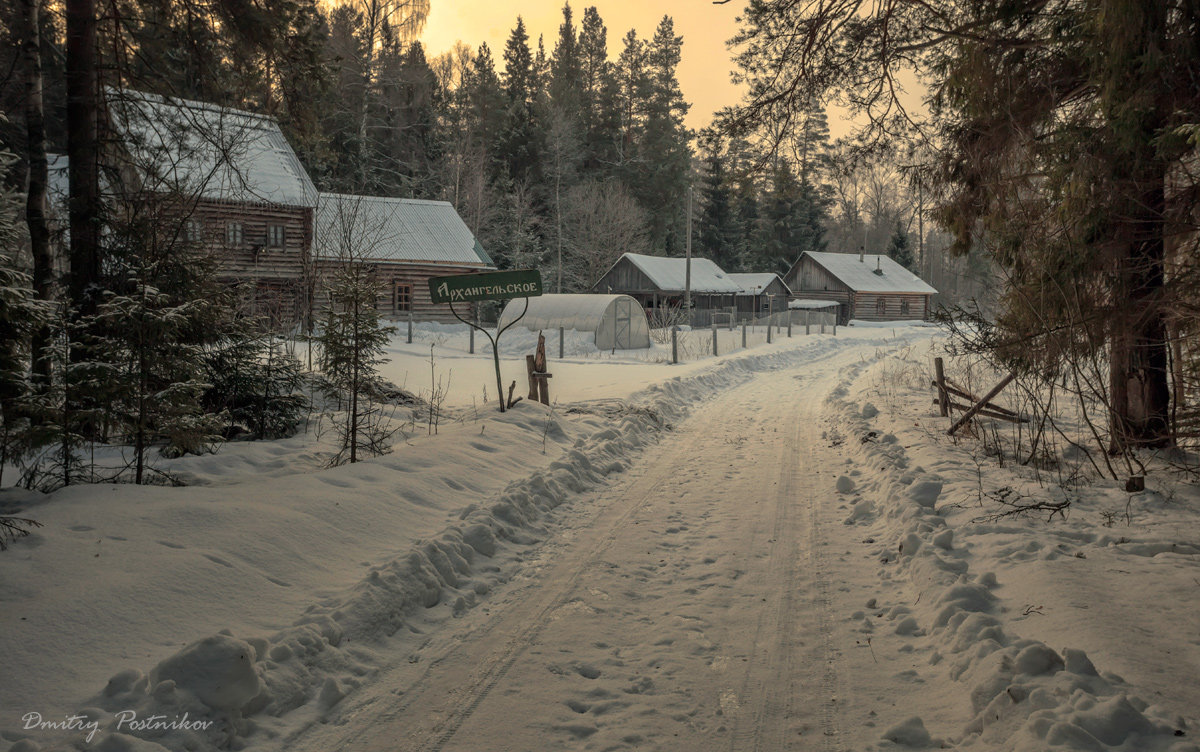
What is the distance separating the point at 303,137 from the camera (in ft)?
32.3

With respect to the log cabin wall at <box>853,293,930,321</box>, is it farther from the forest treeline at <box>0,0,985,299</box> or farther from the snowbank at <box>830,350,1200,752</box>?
the snowbank at <box>830,350,1200,752</box>

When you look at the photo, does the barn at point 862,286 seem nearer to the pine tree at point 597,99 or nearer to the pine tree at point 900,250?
the pine tree at point 900,250

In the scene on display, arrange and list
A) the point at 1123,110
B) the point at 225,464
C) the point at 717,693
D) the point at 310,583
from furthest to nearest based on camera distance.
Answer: the point at 225,464, the point at 1123,110, the point at 310,583, the point at 717,693

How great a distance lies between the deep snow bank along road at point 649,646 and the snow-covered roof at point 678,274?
128 ft

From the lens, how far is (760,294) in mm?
58469

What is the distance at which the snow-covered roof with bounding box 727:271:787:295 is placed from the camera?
186 feet

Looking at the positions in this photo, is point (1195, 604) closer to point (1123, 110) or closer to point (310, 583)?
point (1123, 110)

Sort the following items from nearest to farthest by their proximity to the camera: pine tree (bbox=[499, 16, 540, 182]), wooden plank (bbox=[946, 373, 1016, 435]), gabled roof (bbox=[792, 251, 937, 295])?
wooden plank (bbox=[946, 373, 1016, 435]), pine tree (bbox=[499, 16, 540, 182]), gabled roof (bbox=[792, 251, 937, 295])

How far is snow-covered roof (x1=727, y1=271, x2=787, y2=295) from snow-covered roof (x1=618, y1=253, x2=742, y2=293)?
4535 millimetres

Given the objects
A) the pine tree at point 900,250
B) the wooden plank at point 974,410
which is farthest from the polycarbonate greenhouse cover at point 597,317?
the pine tree at point 900,250

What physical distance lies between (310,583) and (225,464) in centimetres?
395

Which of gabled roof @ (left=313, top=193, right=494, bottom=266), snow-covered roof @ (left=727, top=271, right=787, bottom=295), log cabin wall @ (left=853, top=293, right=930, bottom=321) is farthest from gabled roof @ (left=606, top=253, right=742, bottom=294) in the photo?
log cabin wall @ (left=853, top=293, right=930, bottom=321)

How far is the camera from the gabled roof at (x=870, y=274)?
201 ft

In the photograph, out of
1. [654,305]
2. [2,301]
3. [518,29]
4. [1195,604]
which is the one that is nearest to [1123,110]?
[1195,604]
